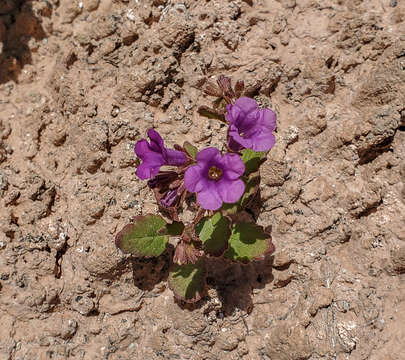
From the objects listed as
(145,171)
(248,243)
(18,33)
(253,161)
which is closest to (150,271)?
(248,243)

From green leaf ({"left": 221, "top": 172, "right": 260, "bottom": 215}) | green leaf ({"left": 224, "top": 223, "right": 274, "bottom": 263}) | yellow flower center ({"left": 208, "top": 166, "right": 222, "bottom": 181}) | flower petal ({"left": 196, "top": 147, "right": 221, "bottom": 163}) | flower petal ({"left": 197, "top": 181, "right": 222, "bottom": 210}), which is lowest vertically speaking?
green leaf ({"left": 224, "top": 223, "right": 274, "bottom": 263})

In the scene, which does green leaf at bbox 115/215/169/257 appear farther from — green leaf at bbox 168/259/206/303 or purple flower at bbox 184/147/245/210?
purple flower at bbox 184/147/245/210

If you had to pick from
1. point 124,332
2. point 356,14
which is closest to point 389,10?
point 356,14

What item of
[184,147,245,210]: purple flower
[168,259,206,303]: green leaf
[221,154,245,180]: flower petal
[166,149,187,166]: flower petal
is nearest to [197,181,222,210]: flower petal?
[184,147,245,210]: purple flower

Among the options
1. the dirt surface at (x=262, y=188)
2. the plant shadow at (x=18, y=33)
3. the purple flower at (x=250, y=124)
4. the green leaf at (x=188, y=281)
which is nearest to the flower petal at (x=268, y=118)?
the purple flower at (x=250, y=124)

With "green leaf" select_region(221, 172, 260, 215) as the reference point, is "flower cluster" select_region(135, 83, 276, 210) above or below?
above

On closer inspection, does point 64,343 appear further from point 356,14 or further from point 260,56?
point 356,14

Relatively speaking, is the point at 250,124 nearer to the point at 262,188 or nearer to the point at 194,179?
the point at 194,179
